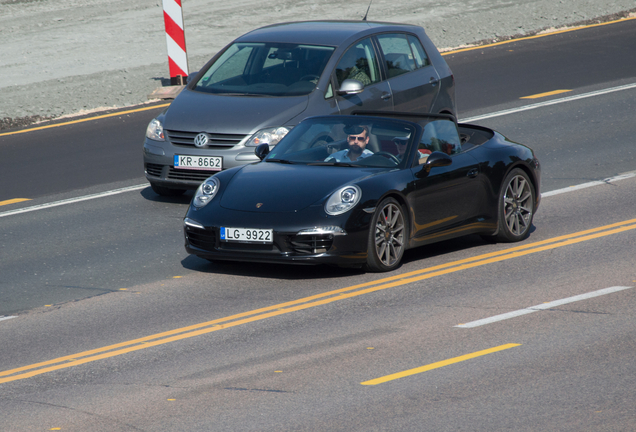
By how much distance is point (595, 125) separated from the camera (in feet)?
52.7

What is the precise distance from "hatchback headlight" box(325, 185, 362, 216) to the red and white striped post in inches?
391

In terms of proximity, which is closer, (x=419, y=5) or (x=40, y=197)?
(x=40, y=197)

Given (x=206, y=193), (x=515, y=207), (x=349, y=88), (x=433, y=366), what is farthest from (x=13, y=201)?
(x=433, y=366)

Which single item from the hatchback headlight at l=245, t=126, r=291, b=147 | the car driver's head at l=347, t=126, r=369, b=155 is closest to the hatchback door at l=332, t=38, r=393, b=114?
the hatchback headlight at l=245, t=126, r=291, b=147

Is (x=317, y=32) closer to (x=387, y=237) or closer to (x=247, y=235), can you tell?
(x=387, y=237)

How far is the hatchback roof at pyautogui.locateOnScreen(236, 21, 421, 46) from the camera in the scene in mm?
13070

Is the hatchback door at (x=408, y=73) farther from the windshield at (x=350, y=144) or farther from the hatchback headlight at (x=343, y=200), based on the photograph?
the hatchback headlight at (x=343, y=200)

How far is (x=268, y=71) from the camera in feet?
42.1

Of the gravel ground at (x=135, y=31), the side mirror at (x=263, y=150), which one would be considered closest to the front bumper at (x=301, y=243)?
the side mirror at (x=263, y=150)

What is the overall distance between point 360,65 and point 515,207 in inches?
132

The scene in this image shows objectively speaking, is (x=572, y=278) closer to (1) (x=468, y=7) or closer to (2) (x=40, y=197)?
(2) (x=40, y=197)

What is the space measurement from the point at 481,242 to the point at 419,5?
15.9 meters

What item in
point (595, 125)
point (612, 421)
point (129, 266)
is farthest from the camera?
point (595, 125)

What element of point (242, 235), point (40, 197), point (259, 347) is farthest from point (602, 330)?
point (40, 197)
